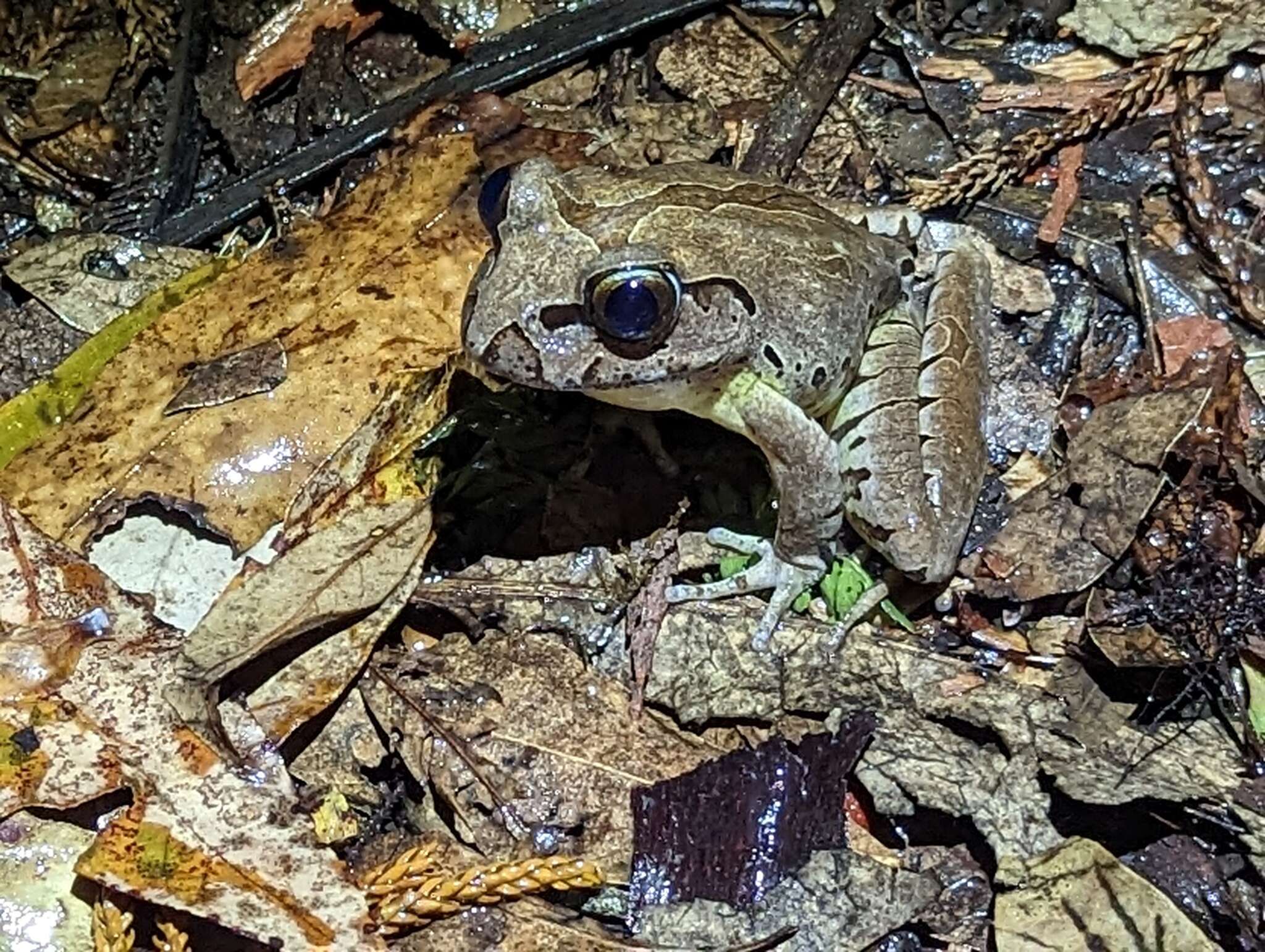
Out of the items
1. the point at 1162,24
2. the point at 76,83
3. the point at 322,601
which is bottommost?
the point at 322,601

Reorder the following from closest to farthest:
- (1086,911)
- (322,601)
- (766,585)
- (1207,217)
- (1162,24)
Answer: (1086,911), (322,601), (766,585), (1207,217), (1162,24)

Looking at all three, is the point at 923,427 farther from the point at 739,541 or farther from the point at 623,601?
the point at 623,601

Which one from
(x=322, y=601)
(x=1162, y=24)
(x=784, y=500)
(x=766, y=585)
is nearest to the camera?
(x=322, y=601)

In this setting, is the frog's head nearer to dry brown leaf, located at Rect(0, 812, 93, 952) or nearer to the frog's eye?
the frog's eye

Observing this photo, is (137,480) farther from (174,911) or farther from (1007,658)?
Answer: (1007,658)

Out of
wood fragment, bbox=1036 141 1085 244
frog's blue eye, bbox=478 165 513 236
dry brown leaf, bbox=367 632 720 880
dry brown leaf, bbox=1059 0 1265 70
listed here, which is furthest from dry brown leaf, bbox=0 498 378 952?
dry brown leaf, bbox=1059 0 1265 70

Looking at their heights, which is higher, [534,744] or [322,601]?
[322,601]

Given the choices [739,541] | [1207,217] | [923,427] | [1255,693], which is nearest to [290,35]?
[739,541]

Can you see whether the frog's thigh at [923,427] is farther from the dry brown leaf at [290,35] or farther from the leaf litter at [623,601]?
the dry brown leaf at [290,35]
